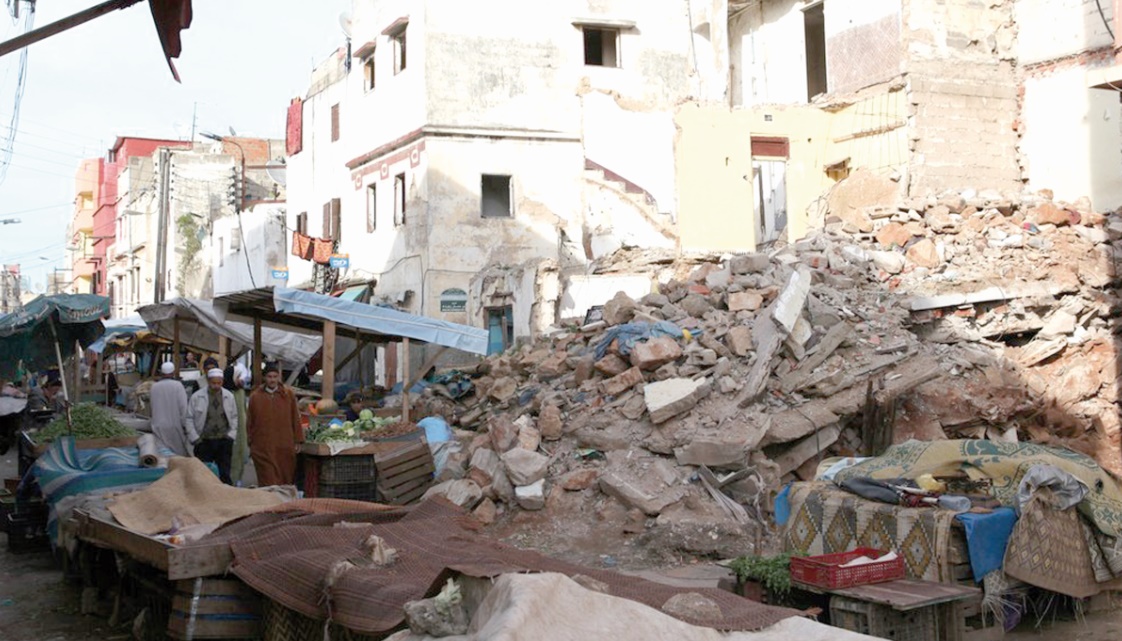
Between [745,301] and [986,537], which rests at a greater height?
[745,301]

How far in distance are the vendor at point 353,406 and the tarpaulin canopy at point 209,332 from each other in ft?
4.15

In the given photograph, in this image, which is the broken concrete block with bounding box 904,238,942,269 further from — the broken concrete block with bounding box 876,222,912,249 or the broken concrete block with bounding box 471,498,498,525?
the broken concrete block with bounding box 471,498,498,525

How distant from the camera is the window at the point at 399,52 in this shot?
2334 cm

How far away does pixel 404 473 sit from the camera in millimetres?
11539

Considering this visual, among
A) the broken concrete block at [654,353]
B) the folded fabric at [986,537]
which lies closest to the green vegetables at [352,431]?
the broken concrete block at [654,353]

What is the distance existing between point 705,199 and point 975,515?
1523 centimetres

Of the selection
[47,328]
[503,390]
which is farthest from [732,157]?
[47,328]

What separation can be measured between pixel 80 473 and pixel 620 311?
7.08 m

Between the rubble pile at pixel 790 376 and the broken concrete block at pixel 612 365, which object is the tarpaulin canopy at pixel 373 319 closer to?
the rubble pile at pixel 790 376

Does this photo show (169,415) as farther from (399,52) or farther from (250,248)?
(250,248)

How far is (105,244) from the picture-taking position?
188 feet

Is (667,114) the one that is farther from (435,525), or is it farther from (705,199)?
(435,525)

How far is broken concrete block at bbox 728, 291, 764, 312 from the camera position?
13.7m

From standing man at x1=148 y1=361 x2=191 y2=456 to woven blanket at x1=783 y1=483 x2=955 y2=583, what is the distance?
20.8 ft
